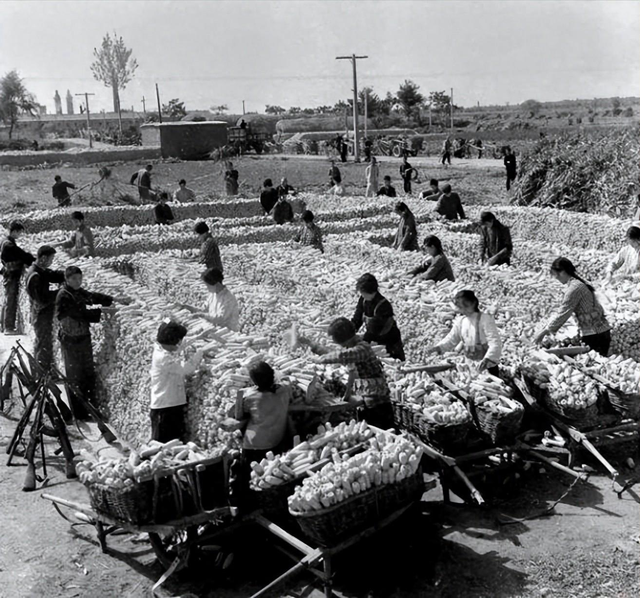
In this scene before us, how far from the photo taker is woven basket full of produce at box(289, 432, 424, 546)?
4.68m

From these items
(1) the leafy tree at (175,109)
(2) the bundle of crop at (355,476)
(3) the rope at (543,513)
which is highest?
(1) the leafy tree at (175,109)

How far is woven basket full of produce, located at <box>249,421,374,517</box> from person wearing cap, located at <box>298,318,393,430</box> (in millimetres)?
752

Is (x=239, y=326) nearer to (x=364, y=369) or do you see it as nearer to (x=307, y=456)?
(x=364, y=369)

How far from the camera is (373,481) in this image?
486 centimetres

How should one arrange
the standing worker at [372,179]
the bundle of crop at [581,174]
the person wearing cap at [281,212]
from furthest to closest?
1. the standing worker at [372,179]
2. the bundle of crop at [581,174]
3. the person wearing cap at [281,212]

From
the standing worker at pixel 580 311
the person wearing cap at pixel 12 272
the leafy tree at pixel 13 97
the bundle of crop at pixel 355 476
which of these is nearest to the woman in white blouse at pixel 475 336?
the standing worker at pixel 580 311

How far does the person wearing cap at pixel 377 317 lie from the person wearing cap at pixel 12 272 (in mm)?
6194

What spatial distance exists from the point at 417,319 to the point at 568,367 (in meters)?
2.75

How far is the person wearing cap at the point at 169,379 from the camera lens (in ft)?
20.4

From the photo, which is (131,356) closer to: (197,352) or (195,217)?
(197,352)

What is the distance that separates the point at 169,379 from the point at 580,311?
4.21m

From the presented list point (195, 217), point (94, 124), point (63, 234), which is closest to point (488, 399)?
point (63, 234)

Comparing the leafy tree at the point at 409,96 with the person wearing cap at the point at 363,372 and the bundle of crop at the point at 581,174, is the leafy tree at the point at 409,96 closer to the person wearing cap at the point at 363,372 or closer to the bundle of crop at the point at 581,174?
the bundle of crop at the point at 581,174

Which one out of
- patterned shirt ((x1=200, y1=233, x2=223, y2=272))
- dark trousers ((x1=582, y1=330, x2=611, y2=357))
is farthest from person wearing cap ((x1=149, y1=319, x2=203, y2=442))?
patterned shirt ((x1=200, y1=233, x2=223, y2=272))
